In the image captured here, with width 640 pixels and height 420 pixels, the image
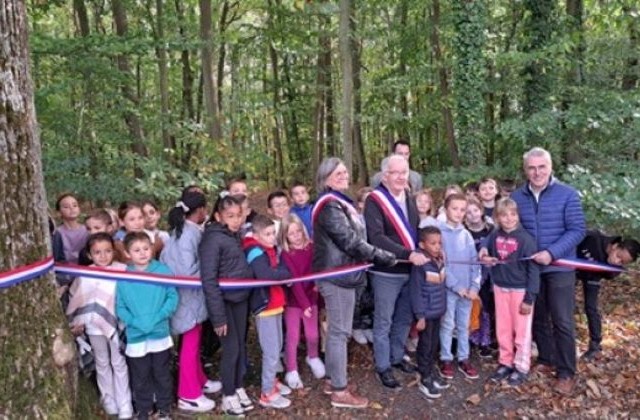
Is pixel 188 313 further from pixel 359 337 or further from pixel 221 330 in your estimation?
pixel 359 337

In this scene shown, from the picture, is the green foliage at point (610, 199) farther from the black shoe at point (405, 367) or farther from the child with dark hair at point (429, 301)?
the black shoe at point (405, 367)

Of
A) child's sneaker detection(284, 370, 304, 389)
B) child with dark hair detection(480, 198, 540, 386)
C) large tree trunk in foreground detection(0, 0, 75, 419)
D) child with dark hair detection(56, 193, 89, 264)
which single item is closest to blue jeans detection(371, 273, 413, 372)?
child's sneaker detection(284, 370, 304, 389)

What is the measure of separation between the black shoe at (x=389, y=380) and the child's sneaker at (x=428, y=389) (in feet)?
0.71

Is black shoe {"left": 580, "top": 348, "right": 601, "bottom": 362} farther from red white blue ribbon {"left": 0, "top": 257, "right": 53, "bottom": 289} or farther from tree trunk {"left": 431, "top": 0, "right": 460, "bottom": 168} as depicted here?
tree trunk {"left": 431, "top": 0, "right": 460, "bottom": 168}

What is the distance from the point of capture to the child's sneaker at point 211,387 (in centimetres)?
498

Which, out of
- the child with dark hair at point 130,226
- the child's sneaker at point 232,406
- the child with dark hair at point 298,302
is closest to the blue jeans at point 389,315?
the child with dark hair at point 298,302

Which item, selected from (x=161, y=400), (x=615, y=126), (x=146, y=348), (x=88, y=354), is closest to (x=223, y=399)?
(x=161, y=400)

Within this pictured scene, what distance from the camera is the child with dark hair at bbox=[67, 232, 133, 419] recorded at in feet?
14.0

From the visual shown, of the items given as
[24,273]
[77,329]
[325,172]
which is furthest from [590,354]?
[24,273]

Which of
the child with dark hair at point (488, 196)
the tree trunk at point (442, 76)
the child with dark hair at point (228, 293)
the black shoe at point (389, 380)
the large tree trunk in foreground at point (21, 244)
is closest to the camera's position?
the large tree trunk in foreground at point (21, 244)

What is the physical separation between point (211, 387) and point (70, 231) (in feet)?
7.19

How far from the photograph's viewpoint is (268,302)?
15.7 ft

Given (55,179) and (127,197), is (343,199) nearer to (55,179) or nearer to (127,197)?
(127,197)

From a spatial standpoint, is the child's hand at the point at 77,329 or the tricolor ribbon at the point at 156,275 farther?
the child's hand at the point at 77,329
